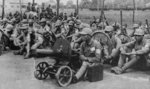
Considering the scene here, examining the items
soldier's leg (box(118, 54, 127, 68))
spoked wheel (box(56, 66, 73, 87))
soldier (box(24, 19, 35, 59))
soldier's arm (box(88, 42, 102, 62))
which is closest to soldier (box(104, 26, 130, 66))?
soldier's leg (box(118, 54, 127, 68))

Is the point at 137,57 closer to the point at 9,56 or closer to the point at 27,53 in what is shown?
the point at 27,53

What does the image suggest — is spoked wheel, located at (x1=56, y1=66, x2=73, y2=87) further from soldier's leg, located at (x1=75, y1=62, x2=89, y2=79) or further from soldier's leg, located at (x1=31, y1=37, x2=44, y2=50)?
soldier's leg, located at (x1=31, y1=37, x2=44, y2=50)

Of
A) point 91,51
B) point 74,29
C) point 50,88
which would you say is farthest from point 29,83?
point 74,29

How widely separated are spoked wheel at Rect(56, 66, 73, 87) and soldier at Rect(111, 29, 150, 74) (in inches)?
71.2

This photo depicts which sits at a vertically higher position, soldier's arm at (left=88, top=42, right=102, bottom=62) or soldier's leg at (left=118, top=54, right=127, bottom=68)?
soldier's arm at (left=88, top=42, right=102, bottom=62)

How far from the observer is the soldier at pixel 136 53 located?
770 cm

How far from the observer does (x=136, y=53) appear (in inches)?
299

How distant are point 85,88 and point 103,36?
256 cm

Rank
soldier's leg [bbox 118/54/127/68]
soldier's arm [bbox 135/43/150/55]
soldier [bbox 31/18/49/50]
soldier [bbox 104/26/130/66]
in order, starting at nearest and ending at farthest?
soldier's arm [bbox 135/43/150/55]
soldier's leg [bbox 118/54/127/68]
soldier [bbox 104/26/130/66]
soldier [bbox 31/18/49/50]

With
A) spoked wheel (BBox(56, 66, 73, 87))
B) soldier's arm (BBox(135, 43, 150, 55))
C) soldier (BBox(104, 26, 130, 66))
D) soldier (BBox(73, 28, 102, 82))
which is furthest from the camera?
soldier (BBox(104, 26, 130, 66))

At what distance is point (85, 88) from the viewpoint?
6.54m

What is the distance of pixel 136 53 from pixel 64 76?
2.32 meters

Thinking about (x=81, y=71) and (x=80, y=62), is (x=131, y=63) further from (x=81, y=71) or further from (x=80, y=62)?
(x=81, y=71)

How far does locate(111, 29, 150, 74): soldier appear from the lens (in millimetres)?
7703
